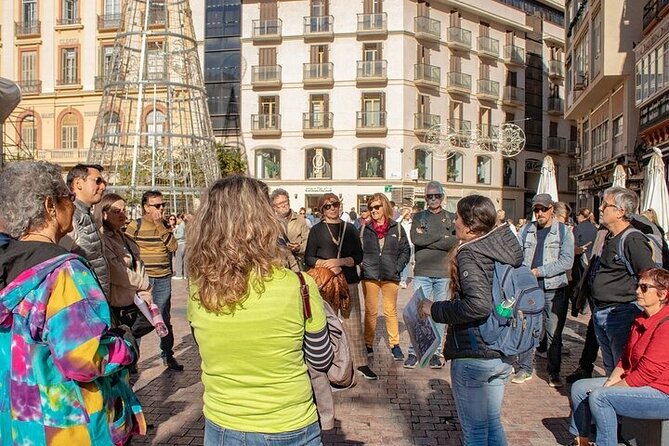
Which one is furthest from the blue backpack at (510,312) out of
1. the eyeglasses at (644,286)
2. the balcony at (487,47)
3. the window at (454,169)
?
the balcony at (487,47)

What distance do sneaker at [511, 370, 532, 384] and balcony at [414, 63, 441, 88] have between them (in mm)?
30958

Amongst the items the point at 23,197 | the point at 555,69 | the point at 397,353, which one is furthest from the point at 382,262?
the point at 555,69

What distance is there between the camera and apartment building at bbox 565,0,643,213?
2262 cm

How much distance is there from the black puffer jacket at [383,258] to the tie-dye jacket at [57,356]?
4.96 m

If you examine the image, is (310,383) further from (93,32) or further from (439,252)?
(93,32)

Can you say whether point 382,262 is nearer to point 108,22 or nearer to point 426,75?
point 426,75

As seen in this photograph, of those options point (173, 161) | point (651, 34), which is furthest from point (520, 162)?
point (173, 161)

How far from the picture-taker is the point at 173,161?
2191 cm

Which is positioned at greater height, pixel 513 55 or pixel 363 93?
pixel 513 55

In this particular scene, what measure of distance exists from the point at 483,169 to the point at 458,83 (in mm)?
5802

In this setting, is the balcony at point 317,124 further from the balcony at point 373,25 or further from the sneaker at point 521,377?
the sneaker at point 521,377

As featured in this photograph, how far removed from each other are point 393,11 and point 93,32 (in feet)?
57.5

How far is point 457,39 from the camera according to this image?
1499 inches

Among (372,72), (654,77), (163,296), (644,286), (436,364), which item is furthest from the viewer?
(372,72)
